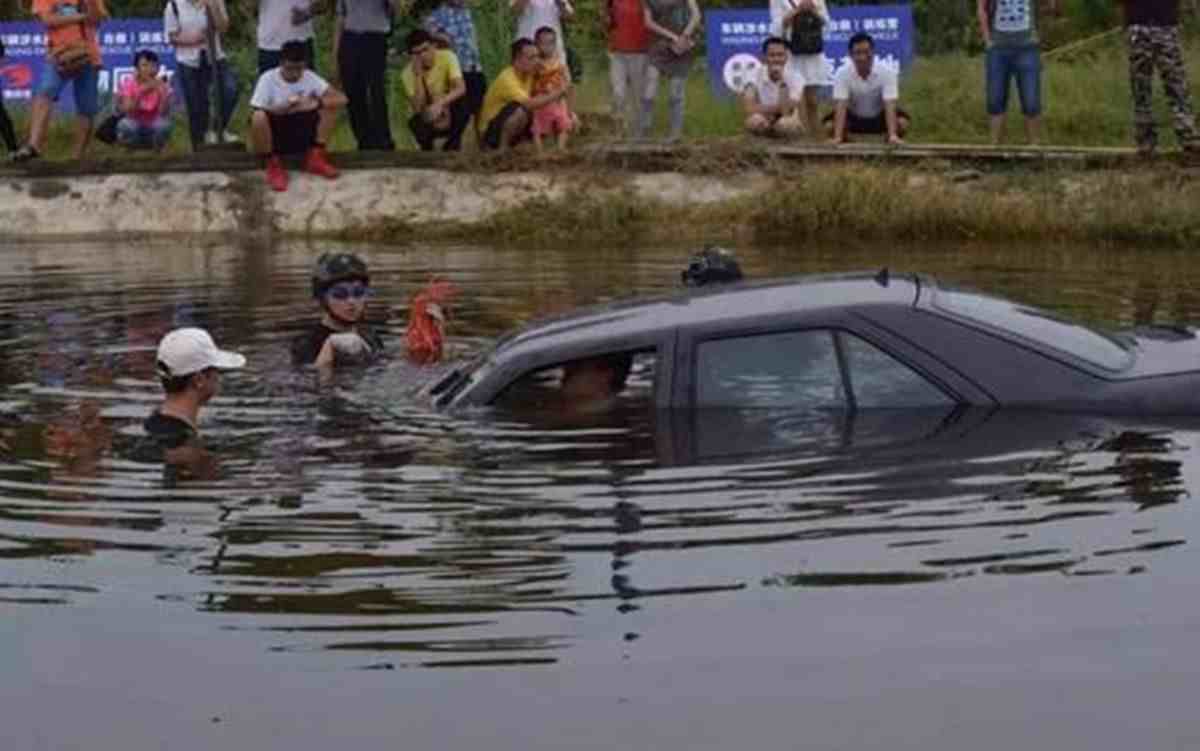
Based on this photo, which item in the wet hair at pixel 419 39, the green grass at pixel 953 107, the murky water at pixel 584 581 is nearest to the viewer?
the murky water at pixel 584 581

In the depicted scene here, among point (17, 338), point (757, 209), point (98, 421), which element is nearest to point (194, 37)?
point (757, 209)

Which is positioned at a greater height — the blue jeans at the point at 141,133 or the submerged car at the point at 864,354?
the blue jeans at the point at 141,133

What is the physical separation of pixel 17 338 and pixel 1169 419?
8.83 meters

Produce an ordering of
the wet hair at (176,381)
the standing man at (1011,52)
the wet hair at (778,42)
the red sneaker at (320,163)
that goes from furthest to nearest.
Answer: the wet hair at (778,42)
the red sneaker at (320,163)
the standing man at (1011,52)
the wet hair at (176,381)

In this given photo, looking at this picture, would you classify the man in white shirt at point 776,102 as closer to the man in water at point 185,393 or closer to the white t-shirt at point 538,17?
the white t-shirt at point 538,17

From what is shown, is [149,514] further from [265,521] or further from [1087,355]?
[1087,355]

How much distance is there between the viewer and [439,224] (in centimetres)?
2542

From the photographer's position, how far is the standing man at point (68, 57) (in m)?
25.9

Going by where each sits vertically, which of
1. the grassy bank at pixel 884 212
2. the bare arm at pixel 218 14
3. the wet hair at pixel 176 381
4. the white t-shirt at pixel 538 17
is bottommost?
the grassy bank at pixel 884 212

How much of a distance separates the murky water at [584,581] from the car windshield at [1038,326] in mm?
419

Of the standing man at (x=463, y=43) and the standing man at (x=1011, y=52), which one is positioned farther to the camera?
the standing man at (x=463, y=43)

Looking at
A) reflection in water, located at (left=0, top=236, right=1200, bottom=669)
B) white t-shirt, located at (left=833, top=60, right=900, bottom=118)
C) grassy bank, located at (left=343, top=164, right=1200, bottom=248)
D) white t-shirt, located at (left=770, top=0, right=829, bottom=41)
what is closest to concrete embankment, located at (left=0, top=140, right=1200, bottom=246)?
grassy bank, located at (left=343, top=164, right=1200, bottom=248)

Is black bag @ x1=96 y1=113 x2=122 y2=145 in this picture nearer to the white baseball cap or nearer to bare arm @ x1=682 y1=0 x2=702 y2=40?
bare arm @ x1=682 y1=0 x2=702 y2=40

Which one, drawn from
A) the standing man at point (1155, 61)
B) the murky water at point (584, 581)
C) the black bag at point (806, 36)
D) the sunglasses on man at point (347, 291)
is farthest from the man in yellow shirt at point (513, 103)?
the murky water at point (584, 581)
